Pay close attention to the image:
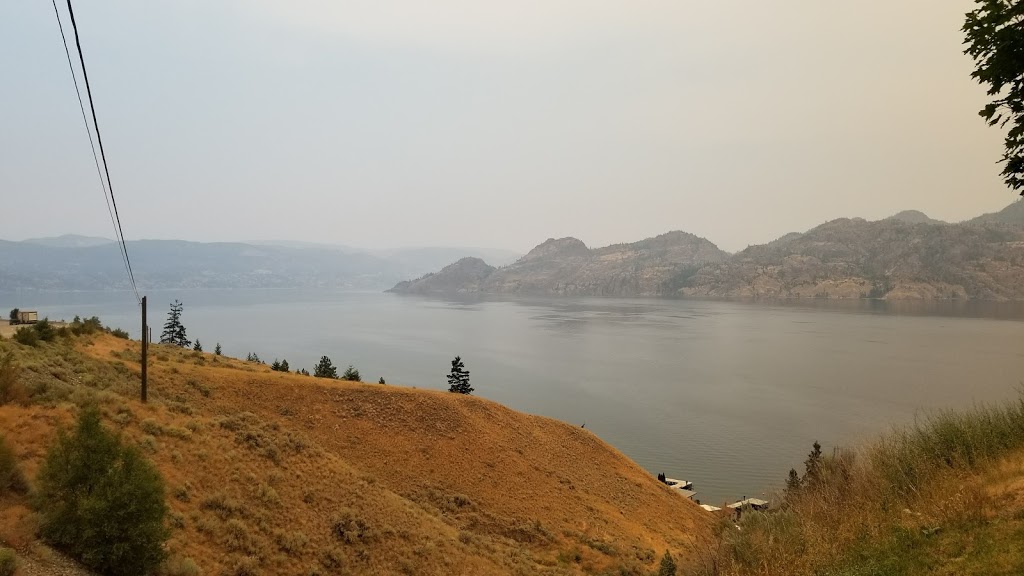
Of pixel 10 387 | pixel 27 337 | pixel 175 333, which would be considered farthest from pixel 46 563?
pixel 175 333

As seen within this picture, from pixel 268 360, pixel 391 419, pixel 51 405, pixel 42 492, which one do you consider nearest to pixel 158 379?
pixel 51 405

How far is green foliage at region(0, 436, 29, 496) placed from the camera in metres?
8.65

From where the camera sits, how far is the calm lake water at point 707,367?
44.1 m

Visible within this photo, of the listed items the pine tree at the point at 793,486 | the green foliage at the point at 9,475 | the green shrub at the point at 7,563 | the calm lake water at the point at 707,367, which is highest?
the green foliage at the point at 9,475

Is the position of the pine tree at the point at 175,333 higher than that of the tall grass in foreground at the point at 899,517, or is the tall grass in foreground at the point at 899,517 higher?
the tall grass in foreground at the point at 899,517

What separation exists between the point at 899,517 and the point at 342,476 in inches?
515

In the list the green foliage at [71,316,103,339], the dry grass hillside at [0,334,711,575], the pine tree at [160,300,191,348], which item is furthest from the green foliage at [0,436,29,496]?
the pine tree at [160,300,191,348]

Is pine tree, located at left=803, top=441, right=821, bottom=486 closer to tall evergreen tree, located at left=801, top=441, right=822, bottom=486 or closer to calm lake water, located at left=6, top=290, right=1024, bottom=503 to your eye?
tall evergreen tree, located at left=801, top=441, right=822, bottom=486

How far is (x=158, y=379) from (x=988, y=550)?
2010 centimetres

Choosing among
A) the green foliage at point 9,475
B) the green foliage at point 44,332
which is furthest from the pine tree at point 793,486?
the green foliage at point 44,332

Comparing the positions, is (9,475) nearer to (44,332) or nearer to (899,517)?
(44,332)

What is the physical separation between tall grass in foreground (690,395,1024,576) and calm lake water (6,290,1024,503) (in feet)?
15.9

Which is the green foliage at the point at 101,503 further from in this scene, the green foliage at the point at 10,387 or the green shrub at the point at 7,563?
the green foliage at the point at 10,387

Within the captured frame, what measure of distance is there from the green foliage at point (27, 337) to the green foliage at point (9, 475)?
8975 mm
